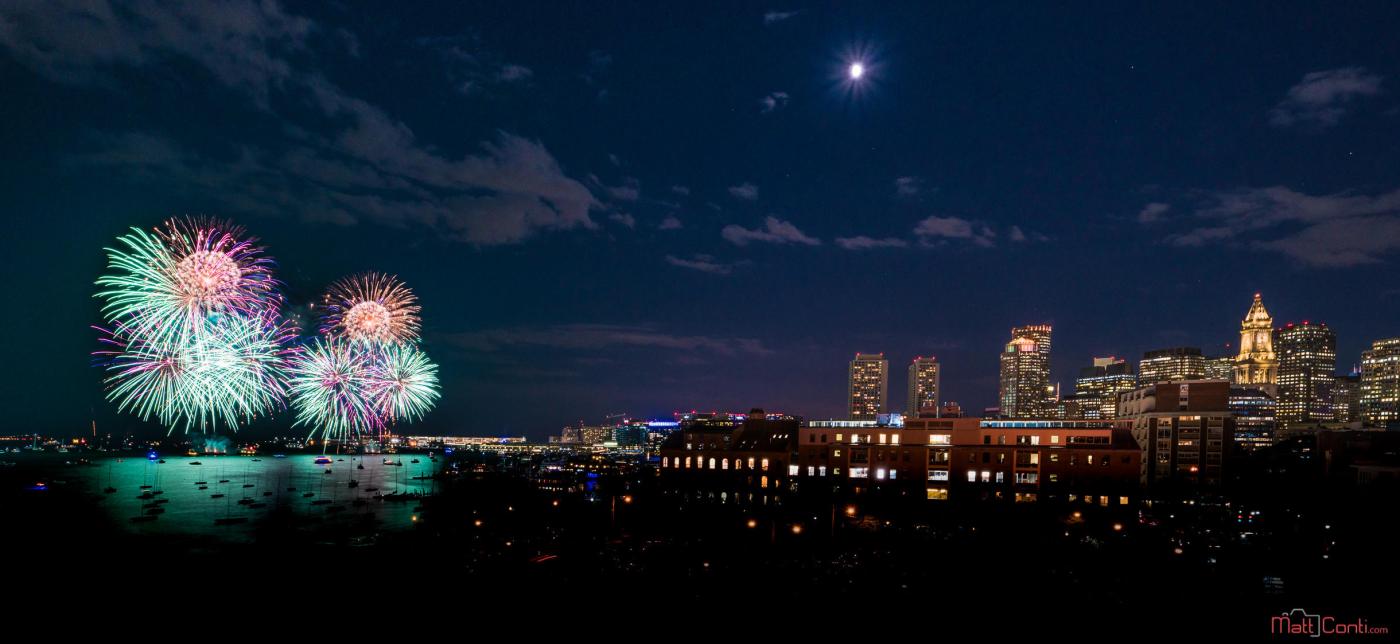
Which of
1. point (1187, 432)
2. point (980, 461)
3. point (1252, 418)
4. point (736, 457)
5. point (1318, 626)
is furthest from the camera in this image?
point (1252, 418)

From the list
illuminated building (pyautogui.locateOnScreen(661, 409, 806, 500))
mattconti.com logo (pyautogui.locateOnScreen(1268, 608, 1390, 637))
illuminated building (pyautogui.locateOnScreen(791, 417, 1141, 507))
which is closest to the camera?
mattconti.com logo (pyautogui.locateOnScreen(1268, 608, 1390, 637))

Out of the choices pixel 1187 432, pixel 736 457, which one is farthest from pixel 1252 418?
pixel 736 457

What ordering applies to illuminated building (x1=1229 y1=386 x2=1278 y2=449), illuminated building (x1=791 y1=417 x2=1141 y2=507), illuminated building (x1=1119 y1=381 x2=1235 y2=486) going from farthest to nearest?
illuminated building (x1=1229 y1=386 x2=1278 y2=449) < illuminated building (x1=1119 y1=381 x2=1235 y2=486) < illuminated building (x1=791 y1=417 x2=1141 y2=507)

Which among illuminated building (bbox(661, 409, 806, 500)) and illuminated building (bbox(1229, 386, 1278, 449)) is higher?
illuminated building (bbox(1229, 386, 1278, 449))

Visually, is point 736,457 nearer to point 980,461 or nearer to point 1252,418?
point 980,461

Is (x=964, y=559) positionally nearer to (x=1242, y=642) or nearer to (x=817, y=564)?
(x=817, y=564)

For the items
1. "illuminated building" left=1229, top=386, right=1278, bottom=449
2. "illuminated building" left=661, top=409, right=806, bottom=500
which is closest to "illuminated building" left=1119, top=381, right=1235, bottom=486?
"illuminated building" left=661, top=409, right=806, bottom=500

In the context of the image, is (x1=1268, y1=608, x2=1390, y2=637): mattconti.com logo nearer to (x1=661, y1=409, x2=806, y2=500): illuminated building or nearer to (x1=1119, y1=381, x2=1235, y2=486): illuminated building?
(x1=661, y1=409, x2=806, y2=500): illuminated building
